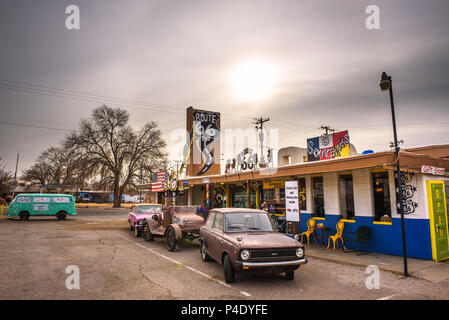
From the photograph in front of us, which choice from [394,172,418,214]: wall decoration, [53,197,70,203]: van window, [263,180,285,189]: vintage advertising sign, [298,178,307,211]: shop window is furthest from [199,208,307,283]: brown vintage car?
[53,197,70,203]: van window

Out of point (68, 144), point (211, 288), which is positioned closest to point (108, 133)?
point (68, 144)

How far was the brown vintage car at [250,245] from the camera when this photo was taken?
6242mm

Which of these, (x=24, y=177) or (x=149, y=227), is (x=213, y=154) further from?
(x=24, y=177)

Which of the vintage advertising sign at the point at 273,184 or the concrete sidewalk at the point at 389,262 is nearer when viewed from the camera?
the concrete sidewalk at the point at 389,262

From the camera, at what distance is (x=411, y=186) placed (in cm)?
970

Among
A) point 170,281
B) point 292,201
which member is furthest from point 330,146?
point 170,281

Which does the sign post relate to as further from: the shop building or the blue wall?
the blue wall

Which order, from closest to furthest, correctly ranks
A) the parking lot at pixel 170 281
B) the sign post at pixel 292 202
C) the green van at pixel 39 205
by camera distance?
the parking lot at pixel 170 281
the sign post at pixel 292 202
the green van at pixel 39 205

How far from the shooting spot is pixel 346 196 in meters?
11.8

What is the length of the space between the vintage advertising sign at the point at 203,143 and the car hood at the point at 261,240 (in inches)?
825

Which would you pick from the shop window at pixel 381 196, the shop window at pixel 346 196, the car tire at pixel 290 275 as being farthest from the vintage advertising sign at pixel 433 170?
the car tire at pixel 290 275

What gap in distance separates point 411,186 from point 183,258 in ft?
27.2

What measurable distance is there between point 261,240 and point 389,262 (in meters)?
4.98

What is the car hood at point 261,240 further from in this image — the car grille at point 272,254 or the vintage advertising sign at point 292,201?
the vintage advertising sign at point 292,201
